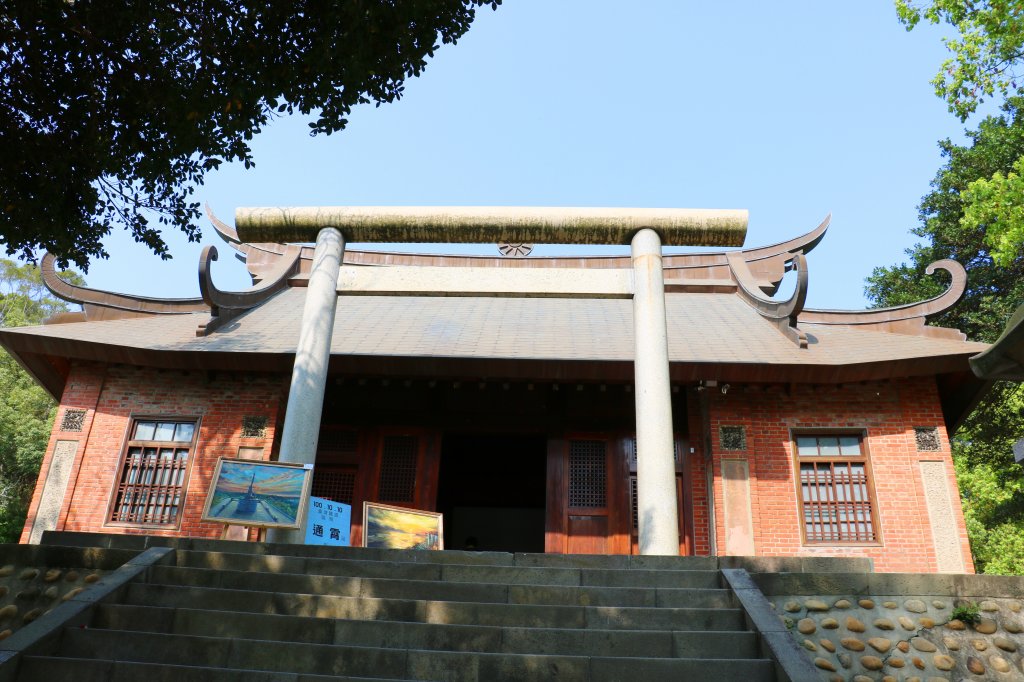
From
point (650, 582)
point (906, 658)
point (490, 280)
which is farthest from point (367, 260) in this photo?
point (906, 658)

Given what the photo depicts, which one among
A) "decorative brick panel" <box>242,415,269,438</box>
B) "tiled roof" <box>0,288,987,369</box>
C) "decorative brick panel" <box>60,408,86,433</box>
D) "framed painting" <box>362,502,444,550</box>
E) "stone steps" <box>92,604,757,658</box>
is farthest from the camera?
"decorative brick panel" <box>60,408,86,433</box>

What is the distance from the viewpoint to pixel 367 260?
15930 mm

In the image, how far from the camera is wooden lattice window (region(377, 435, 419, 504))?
37.6 ft

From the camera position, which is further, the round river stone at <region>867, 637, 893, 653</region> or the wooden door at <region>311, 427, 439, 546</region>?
the wooden door at <region>311, 427, 439, 546</region>

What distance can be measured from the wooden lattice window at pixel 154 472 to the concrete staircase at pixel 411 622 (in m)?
4.85

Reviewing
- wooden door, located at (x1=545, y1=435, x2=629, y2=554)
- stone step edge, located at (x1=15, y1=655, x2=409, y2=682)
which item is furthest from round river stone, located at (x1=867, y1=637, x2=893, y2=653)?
wooden door, located at (x1=545, y1=435, x2=629, y2=554)

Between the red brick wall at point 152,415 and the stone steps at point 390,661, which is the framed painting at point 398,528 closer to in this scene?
the red brick wall at point 152,415

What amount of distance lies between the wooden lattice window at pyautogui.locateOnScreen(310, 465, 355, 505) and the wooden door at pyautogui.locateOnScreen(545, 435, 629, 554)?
9.62ft

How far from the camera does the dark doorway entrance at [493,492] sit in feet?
48.6

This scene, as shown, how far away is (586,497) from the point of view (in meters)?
11.2

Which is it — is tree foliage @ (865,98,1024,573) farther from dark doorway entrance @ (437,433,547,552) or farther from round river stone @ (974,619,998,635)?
round river stone @ (974,619,998,635)

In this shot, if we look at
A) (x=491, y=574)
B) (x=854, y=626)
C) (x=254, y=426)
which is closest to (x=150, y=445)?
(x=254, y=426)

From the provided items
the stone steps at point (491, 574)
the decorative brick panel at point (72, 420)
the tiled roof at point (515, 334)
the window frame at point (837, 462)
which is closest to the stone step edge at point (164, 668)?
the stone steps at point (491, 574)

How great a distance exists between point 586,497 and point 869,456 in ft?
12.5
